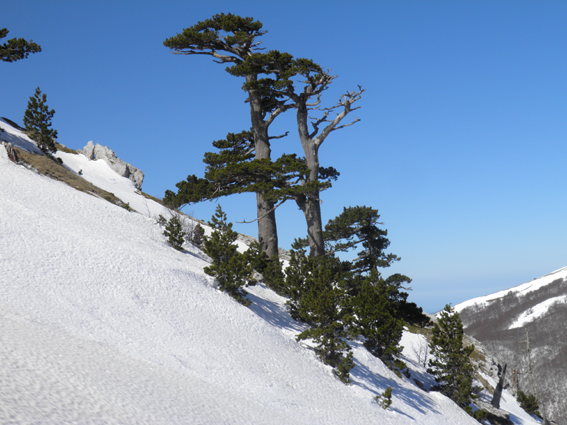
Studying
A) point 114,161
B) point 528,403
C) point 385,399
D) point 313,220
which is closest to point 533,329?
point 528,403

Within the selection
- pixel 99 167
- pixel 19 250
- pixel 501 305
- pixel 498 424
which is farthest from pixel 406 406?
pixel 501 305

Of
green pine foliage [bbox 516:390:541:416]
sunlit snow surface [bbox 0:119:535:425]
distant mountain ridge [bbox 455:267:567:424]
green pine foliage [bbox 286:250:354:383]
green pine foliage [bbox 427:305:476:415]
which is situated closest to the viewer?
sunlit snow surface [bbox 0:119:535:425]

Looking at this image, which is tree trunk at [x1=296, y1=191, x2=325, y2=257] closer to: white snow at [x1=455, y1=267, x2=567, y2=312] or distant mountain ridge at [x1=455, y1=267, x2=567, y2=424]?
distant mountain ridge at [x1=455, y1=267, x2=567, y2=424]

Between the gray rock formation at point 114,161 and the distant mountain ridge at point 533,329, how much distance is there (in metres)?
74.9

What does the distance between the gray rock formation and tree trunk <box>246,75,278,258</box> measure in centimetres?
2861

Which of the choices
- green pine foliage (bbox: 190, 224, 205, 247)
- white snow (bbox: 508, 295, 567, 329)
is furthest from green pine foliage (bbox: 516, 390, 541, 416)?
white snow (bbox: 508, 295, 567, 329)

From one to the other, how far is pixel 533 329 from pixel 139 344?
423ft

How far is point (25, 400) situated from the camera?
557cm

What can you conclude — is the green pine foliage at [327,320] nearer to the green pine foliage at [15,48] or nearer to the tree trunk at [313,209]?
the tree trunk at [313,209]

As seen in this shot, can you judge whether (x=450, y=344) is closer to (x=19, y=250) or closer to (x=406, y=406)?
(x=406, y=406)

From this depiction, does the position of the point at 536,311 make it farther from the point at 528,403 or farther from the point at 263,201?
the point at 263,201

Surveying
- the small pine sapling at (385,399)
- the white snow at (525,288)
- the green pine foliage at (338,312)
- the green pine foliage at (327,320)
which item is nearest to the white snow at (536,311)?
the white snow at (525,288)

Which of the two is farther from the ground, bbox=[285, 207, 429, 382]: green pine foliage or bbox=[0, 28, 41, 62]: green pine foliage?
bbox=[0, 28, 41, 62]: green pine foliage

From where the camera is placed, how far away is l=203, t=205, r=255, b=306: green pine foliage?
15227 mm
